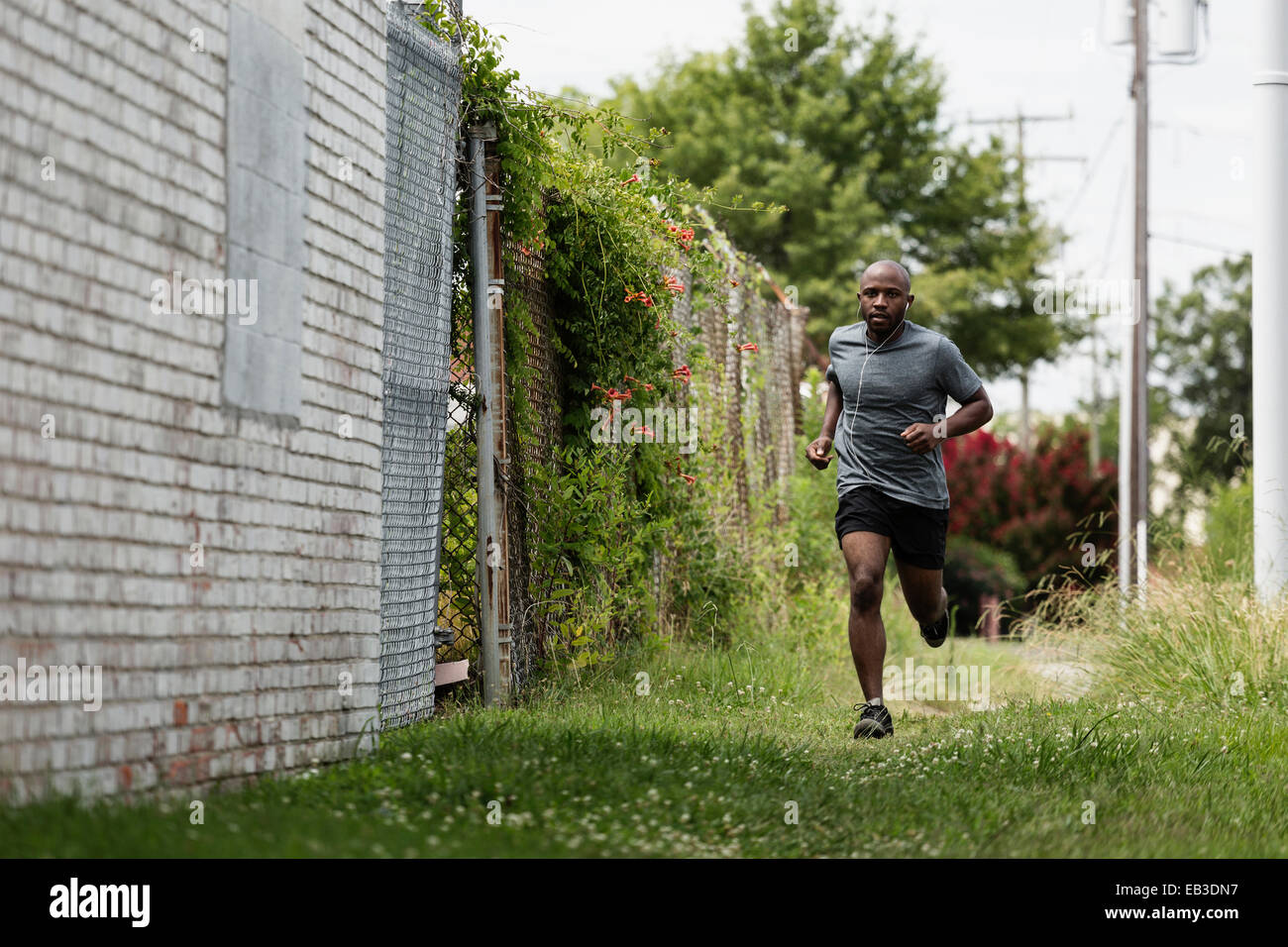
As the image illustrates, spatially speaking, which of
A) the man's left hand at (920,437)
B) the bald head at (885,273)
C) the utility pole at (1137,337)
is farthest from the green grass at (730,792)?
the utility pole at (1137,337)

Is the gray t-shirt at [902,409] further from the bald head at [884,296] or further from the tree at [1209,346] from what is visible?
the tree at [1209,346]

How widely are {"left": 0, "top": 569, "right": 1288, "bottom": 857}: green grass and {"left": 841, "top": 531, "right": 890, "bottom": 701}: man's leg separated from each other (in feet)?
1.10

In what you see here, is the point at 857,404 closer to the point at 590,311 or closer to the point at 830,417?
the point at 830,417

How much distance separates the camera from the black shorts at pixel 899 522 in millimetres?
6578

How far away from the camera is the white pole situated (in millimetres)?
8711

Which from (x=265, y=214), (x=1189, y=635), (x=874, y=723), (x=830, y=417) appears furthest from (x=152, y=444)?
(x=1189, y=635)

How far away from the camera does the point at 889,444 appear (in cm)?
665

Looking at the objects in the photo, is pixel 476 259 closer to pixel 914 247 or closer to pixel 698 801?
pixel 698 801

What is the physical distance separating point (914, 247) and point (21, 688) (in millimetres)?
26452

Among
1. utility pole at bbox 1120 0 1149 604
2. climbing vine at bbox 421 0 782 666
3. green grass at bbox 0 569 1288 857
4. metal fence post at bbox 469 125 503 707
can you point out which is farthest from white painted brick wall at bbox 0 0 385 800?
utility pole at bbox 1120 0 1149 604
